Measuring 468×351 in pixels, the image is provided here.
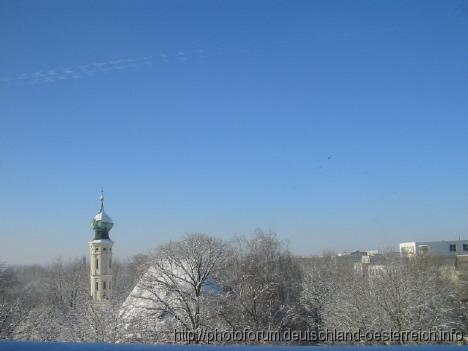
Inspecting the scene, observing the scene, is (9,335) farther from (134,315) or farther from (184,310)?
(184,310)

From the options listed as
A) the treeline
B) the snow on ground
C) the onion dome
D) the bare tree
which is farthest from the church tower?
the snow on ground

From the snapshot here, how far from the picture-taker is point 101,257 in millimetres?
50000

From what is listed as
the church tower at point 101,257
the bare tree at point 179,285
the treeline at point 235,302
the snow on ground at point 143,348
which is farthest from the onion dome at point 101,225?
the snow on ground at point 143,348

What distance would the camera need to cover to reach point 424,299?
94.1 ft

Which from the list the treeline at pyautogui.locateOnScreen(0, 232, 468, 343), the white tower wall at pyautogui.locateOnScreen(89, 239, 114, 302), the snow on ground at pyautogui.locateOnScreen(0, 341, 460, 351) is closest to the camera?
the snow on ground at pyautogui.locateOnScreen(0, 341, 460, 351)

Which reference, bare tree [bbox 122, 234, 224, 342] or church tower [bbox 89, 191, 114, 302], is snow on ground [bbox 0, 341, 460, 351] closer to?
bare tree [bbox 122, 234, 224, 342]

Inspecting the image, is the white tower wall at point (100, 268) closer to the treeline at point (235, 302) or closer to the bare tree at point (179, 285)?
the treeline at point (235, 302)

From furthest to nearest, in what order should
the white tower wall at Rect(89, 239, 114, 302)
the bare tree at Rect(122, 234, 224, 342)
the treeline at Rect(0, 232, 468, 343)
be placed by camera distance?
the white tower wall at Rect(89, 239, 114, 302)
the bare tree at Rect(122, 234, 224, 342)
the treeline at Rect(0, 232, 468, 343)

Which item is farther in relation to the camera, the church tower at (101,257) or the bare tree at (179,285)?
the church tower at (101,257)

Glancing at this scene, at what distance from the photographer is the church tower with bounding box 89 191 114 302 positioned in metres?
49.5

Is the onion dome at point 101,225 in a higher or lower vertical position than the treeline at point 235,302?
higher

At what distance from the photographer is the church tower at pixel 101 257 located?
49531 mm

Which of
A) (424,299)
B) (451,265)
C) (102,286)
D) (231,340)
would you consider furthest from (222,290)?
(451,265)

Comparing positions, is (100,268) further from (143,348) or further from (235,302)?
(143,348)
